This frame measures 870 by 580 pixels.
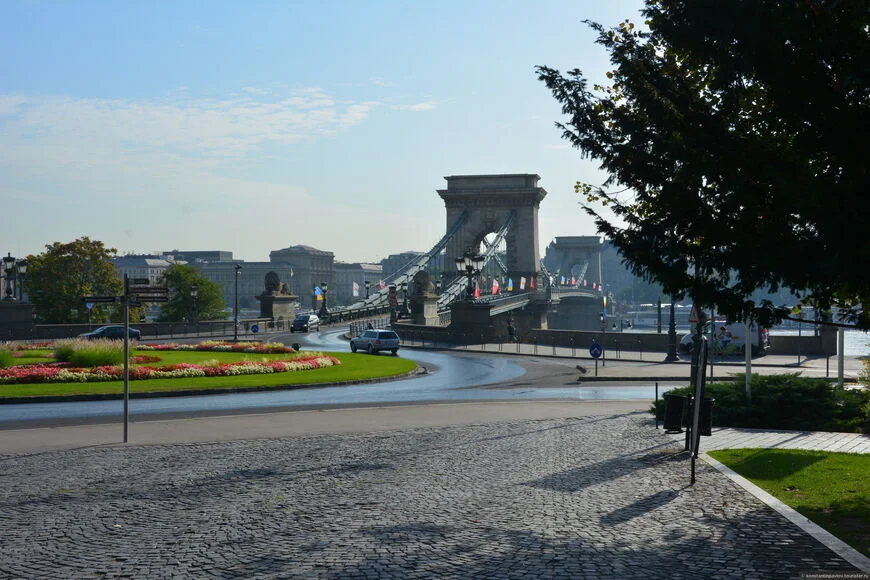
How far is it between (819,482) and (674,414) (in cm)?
301

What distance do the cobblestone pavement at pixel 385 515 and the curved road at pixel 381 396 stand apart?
7316mm

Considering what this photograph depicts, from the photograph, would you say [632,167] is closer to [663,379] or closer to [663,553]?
[663,553]

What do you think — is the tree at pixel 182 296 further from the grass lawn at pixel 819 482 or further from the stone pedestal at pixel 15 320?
the grass lawn at pixel 819 482

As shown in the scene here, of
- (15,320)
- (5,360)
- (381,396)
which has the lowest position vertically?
(381,396)

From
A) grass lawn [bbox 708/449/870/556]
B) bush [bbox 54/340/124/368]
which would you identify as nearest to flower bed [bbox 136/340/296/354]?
bush [bbox 54/340/124/368]

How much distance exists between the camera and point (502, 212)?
128625mm

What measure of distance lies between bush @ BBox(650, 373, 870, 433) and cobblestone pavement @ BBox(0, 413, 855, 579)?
4.35 metres

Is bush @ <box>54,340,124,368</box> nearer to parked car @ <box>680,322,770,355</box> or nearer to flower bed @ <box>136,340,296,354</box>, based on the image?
flower bed @ <box>136,340,296,354</box>

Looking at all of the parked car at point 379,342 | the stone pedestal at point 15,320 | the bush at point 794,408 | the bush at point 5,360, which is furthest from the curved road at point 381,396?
the stone pedestal at point 15,320

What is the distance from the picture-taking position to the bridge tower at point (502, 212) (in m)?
128

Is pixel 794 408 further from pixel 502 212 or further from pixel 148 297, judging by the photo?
pixel 502 212

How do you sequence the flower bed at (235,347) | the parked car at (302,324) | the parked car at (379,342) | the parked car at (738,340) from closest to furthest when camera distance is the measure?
the flower bed at (235,347) < the parked car at (738,340) < the parked car at (379,342) < the parked car at (302,324)

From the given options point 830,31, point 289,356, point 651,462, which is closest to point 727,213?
point 830,31

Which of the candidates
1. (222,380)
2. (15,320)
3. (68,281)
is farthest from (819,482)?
(68,281)
